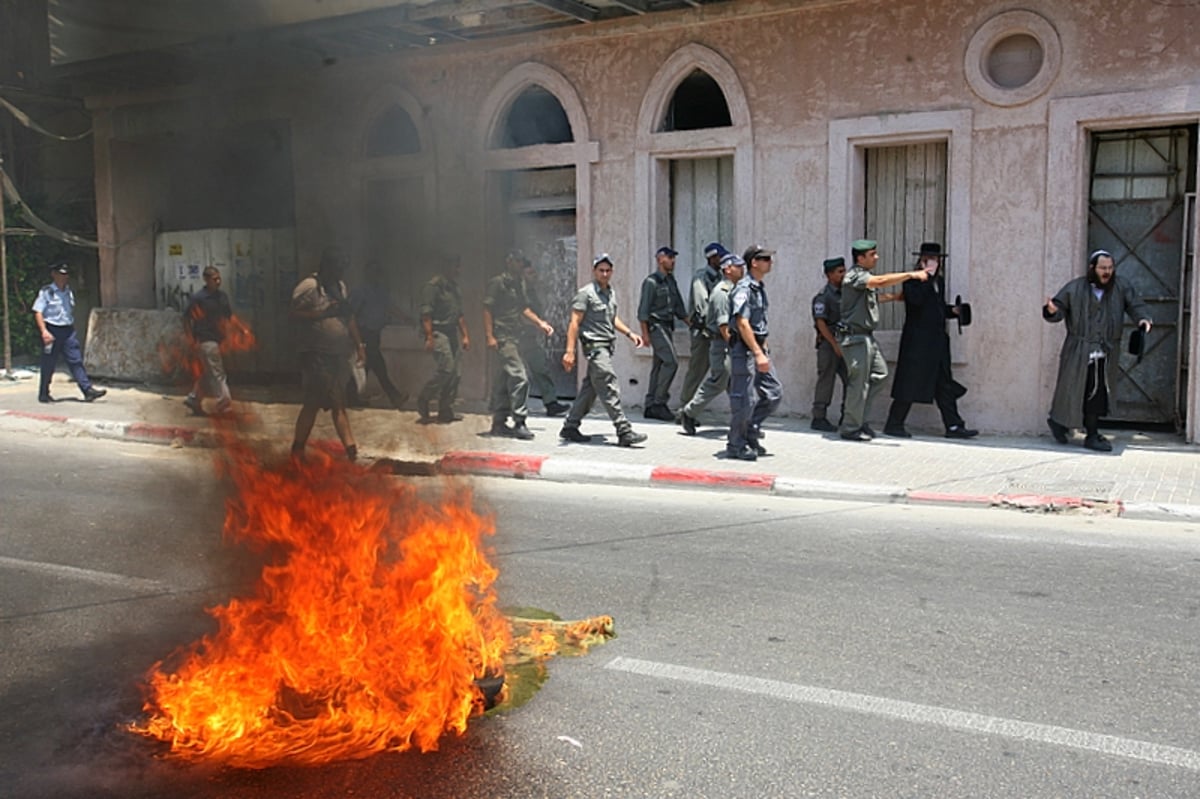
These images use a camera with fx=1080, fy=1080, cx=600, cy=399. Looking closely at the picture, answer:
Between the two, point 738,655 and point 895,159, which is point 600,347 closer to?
point 895,159

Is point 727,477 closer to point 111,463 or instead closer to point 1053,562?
point 1053,562

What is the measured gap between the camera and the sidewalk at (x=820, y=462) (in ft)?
23.0

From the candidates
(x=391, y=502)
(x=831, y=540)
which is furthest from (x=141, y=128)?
(x=831, y=540)

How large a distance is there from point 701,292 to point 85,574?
6714 mm

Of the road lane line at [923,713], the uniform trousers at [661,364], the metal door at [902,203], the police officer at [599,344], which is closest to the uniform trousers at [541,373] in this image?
the uniform trousers at [661,364]

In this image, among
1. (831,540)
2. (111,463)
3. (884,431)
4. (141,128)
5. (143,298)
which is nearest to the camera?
(141,128)

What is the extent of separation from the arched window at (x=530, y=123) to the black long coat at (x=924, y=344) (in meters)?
3.83

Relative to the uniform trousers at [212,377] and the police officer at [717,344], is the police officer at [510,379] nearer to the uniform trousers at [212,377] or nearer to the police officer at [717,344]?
the police officer at [717,344]

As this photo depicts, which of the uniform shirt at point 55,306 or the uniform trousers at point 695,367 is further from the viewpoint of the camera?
the uniform shirt at point 55,306

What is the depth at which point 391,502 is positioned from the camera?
14.7 ft

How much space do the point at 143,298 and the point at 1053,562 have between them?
529 centimetres

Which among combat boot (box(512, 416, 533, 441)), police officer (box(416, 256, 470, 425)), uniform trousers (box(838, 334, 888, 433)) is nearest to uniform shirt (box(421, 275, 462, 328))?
police officer (box(416, 256, 470, 425))

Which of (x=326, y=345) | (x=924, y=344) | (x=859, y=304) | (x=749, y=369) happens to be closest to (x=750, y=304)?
(x=749, y=369)

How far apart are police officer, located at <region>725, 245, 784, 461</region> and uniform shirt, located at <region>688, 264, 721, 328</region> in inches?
62.3
